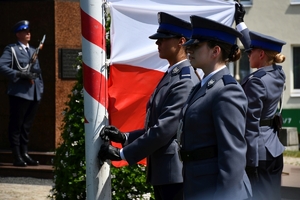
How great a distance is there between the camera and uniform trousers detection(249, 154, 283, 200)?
20.5ft

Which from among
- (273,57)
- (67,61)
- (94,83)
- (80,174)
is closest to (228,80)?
(94,83)

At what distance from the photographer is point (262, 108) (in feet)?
20.2

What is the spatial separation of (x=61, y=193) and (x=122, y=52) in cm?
171

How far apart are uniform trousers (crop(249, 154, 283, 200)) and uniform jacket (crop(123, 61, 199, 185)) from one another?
1.15m

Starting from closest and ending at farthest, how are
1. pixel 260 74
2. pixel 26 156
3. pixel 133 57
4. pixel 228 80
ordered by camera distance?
1. pixel 228 80
2. pixel 133 57
3. pixel 260 74
4. pixel 26 156

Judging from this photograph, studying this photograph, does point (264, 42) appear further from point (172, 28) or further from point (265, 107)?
point (172, 28)

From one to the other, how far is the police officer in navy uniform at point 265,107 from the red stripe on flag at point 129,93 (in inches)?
32.2

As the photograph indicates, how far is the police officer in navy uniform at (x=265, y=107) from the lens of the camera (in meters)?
6.14

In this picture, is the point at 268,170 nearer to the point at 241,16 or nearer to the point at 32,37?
the point at 241,16

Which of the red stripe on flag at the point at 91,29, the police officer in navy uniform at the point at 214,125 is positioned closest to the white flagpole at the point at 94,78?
the red stripe on flag at the point at 91,29

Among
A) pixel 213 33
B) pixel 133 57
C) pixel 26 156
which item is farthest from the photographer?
pixel 26 156

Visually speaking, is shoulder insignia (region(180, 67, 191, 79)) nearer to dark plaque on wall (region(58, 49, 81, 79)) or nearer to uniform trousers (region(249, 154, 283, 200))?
uniform trousers (region(249, 154, 283, 200))

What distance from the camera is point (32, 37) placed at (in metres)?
11.4

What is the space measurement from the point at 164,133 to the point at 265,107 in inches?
58.0
